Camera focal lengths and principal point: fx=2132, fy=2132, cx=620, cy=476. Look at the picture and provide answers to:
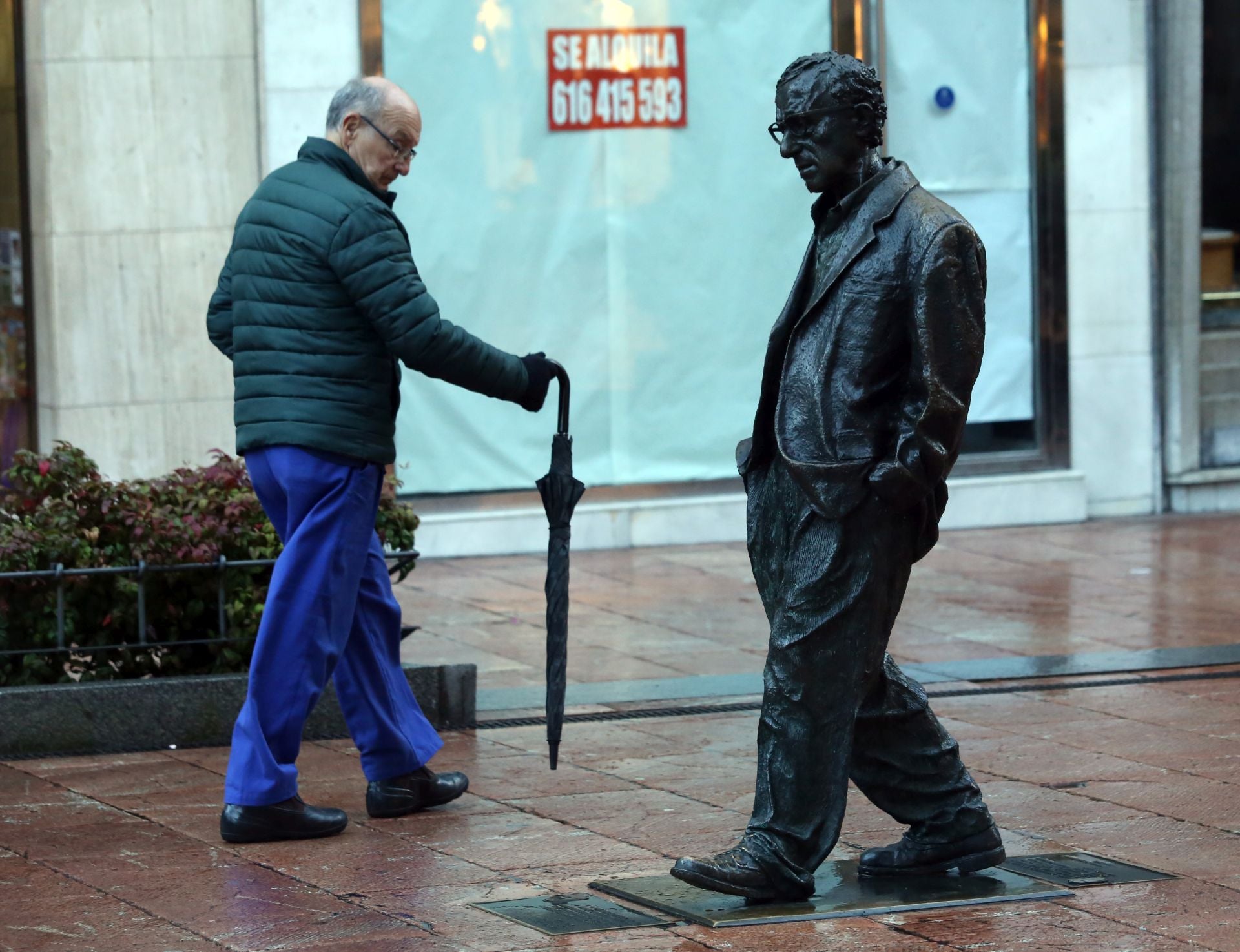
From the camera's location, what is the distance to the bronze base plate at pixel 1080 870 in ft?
16.4

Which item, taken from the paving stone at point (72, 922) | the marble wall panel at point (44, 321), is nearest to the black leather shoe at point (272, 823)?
the paving stone at point (72, 922)

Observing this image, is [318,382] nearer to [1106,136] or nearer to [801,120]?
[801,120]

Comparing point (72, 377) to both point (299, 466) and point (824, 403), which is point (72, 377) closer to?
point (299, 466)

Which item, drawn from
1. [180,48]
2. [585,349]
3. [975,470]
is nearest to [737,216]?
[585,349]

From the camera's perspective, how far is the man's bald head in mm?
5793

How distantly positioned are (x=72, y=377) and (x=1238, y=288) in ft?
22.2

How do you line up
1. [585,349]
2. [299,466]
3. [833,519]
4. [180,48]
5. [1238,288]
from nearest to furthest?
[833,519] < [299,466] < [180,48] < [585,349] < [1238,288]

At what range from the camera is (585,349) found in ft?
38.1

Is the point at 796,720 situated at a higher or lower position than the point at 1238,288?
lower

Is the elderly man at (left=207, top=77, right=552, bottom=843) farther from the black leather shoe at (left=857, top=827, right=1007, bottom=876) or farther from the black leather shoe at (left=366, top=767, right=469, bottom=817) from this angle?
the black leather shoe at (left=857, top=827, right=1007, bottom=876)

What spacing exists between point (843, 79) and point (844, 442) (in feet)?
2.64

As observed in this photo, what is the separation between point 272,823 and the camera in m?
5.60

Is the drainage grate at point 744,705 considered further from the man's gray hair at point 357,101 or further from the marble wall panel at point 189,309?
the marble wall panel at point 189,309

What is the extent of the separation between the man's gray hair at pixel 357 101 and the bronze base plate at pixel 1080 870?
259 centimetres
